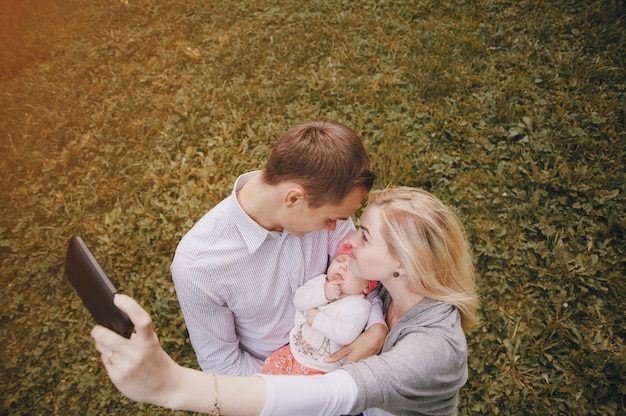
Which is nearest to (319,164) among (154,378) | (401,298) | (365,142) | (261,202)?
(261,202)

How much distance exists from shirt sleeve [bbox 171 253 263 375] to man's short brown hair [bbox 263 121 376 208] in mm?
703

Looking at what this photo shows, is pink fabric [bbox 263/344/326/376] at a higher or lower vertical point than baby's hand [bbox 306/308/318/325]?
lower

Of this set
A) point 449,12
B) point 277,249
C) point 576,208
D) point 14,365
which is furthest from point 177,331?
point 449,12

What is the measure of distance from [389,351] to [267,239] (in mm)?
913

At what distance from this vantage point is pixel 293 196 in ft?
7.51

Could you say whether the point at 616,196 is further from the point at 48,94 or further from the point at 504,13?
the point at 48,94

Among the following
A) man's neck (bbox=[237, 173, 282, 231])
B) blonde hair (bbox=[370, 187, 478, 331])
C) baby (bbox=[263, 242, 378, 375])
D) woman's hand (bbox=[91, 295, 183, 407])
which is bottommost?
baby (bbox=[263, 242, 378, 375])

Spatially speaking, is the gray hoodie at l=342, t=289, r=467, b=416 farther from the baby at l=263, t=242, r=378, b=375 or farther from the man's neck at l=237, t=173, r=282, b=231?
the man's neck at l=237, t=173, r=282, b=231

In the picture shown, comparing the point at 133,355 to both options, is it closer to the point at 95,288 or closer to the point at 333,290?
the point at 95,288

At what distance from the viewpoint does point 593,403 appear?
10.6 ft

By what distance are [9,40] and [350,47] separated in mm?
6051

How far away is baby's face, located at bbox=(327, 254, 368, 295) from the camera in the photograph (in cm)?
256

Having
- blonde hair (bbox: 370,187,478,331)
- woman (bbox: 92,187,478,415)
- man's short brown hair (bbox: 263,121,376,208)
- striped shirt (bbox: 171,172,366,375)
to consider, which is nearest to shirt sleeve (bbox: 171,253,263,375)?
striped shirt (bbox: 171,172,366,375)

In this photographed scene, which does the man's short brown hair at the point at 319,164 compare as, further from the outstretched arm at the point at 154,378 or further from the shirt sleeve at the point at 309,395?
the outstretched arm at the point at 154,378
